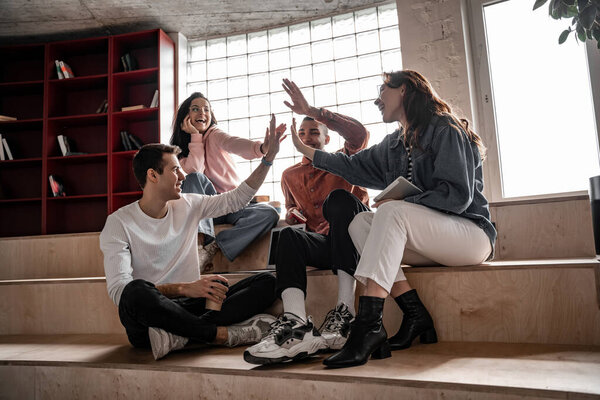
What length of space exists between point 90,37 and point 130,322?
13.3 ft

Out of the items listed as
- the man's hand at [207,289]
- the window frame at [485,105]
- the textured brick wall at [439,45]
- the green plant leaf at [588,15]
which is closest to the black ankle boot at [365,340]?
the man's hand at [207,289]

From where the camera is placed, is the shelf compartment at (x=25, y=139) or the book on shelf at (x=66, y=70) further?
the shelf compartment at (x=25, y=139)

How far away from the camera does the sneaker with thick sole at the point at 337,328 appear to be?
146cm

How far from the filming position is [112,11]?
13.7 feet

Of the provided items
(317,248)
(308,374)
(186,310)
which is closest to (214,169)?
(317,248)

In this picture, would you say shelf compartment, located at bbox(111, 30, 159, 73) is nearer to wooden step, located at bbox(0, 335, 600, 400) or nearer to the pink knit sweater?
the pink knit sweater

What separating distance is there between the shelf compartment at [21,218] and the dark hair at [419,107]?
4.25 meters

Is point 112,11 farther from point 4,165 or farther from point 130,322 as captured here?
point 130,322

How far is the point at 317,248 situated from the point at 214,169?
44.0 inches

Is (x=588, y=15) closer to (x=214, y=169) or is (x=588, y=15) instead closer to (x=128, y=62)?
(x=214, y=169)

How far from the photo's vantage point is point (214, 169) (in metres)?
2.66

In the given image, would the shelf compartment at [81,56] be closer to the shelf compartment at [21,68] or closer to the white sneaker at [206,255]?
the shelf compartment at [21,68]

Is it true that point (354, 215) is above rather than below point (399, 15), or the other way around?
below

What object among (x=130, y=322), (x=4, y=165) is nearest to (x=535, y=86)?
(x=130, y=322)
